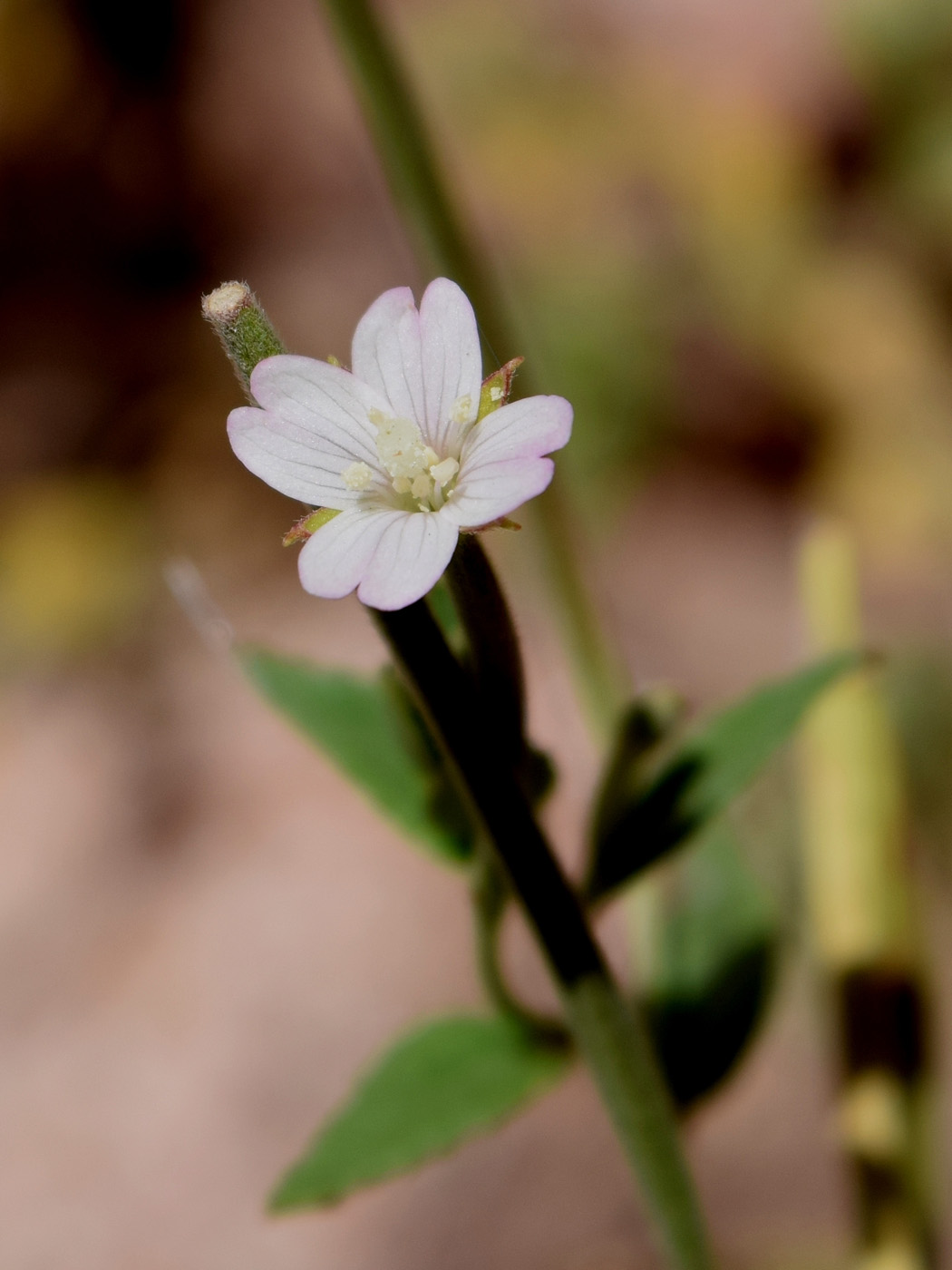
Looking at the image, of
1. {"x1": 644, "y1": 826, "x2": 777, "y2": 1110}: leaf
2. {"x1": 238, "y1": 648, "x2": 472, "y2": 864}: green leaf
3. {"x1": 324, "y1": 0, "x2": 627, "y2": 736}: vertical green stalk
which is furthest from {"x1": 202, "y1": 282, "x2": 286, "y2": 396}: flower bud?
{"x1": 644, "y1": 826, "x2": 777, "y2": 1110}: leaf

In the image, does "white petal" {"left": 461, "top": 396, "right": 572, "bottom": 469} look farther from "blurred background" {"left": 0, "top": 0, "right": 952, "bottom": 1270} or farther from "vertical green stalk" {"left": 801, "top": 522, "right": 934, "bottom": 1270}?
"blurred background" {"left": 0, "top": 0, "right": 952, "bottom": 1270}

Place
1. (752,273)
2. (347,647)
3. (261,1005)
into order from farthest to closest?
(752,273)
(347,647)
(261,1005)

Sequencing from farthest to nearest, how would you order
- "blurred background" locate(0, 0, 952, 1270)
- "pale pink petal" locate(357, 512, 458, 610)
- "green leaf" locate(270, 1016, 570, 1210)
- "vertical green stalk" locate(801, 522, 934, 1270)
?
"blurred background" locate(0, 0, 952, 1270) < "vertical green stalk" locate(801, 522, 934, 1270) < "green leaf" locate(270, 1016, 570, 1210) < "pale pink petal" locate(357, 512, 458, 610)

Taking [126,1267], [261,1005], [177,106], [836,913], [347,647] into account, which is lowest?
[126,1267]

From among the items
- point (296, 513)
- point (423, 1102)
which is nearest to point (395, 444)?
point (423, 1102)

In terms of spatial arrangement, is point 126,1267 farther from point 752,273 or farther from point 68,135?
point 68,135

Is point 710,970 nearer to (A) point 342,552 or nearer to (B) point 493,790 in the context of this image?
(B) point 493,790

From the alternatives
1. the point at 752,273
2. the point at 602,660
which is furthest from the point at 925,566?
the point at 602,660

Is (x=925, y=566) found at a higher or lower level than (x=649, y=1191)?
lower
